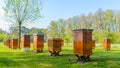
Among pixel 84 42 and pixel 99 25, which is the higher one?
pixel 99 25

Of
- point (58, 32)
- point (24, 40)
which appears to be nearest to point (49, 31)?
point (58, 32)

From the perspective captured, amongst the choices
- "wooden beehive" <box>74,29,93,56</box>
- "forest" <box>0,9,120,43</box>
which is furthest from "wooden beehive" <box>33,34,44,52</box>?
"forest" <box>0,9,120,43</box>

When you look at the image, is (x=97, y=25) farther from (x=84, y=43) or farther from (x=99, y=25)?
(x=84, y=43)

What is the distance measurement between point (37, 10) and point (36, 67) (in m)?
29.9

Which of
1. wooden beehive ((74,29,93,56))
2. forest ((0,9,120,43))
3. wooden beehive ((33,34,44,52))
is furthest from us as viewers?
forest ((0,9,120,43))

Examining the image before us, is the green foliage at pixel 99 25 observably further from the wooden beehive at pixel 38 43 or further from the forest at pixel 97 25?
the wooden beehive at pixel 38 43

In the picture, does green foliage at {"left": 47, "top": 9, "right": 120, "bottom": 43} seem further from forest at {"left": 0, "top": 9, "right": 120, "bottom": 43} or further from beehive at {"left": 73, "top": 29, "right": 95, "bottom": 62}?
beehive at {"left": 73, "top": 29, "right": 95, "bottom": 62}

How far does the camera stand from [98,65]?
1627 centimetres

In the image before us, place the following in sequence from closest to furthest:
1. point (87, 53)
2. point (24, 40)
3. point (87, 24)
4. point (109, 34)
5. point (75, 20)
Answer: point (87, 53) → point (24, 40) → point (109, 34) → point (87, 24) → point (75, 20)

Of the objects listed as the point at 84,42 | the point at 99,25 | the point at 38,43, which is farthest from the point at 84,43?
the point at 99,25

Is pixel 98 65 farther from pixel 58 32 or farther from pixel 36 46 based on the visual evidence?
pixel 58 32

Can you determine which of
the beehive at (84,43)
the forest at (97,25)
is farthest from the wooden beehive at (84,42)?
the forest at (97,25)

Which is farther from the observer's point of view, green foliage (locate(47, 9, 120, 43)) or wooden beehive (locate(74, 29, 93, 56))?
green foliage (locate(47, 9, 120, 43))

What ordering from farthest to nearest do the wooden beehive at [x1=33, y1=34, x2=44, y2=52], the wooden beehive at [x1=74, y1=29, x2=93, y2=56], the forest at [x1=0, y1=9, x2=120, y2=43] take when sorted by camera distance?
the forest at [x1=0, y1=9, x2=120, y2=43]
the wooden beehive at [x1=33, y1=34, x2=44, y2=52]
the wooden beehive at [x1=74, y1=29, x2=93, y2=56]
